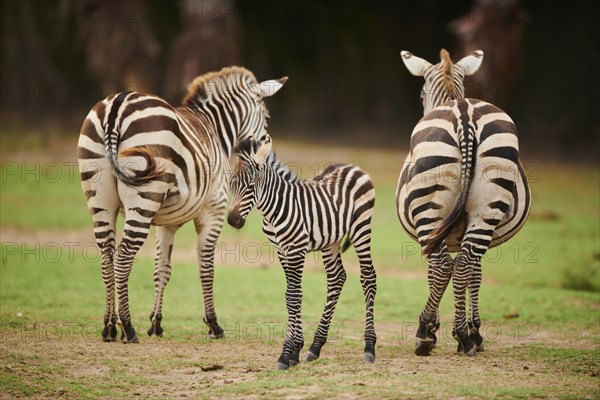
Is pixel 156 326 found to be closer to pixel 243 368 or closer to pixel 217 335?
pixel 217 335

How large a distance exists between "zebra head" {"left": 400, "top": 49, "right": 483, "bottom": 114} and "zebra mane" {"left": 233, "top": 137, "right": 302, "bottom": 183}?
7.36ft

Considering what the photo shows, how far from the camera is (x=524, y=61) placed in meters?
25.6

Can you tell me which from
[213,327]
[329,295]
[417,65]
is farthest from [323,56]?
[329,295]

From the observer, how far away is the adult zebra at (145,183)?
8336 millimetres

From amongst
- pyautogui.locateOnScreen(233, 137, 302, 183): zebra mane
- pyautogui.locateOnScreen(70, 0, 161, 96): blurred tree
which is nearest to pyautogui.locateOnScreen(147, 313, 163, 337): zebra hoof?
pyautogui.locateOnScreen(233, 137, 302, 183): zebra mane

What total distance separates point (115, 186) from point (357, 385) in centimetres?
341

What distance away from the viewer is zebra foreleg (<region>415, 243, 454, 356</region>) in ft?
25.7

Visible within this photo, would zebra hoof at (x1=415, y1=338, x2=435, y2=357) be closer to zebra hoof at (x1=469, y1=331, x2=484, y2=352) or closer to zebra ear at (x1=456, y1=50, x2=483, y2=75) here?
zebra hoof at (x1=469, y1=331, x2=484, y2=352)

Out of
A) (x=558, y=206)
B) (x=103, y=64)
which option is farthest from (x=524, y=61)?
(x=103, y=64)

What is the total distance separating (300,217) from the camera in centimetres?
752

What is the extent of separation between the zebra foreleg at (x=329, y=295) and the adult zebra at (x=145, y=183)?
1.82m

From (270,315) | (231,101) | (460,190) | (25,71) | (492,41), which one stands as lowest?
(270,315)

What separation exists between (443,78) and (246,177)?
292cm

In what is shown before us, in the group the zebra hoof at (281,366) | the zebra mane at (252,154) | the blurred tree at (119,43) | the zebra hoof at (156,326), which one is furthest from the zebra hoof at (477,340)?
the blurred tree at (119,43)
